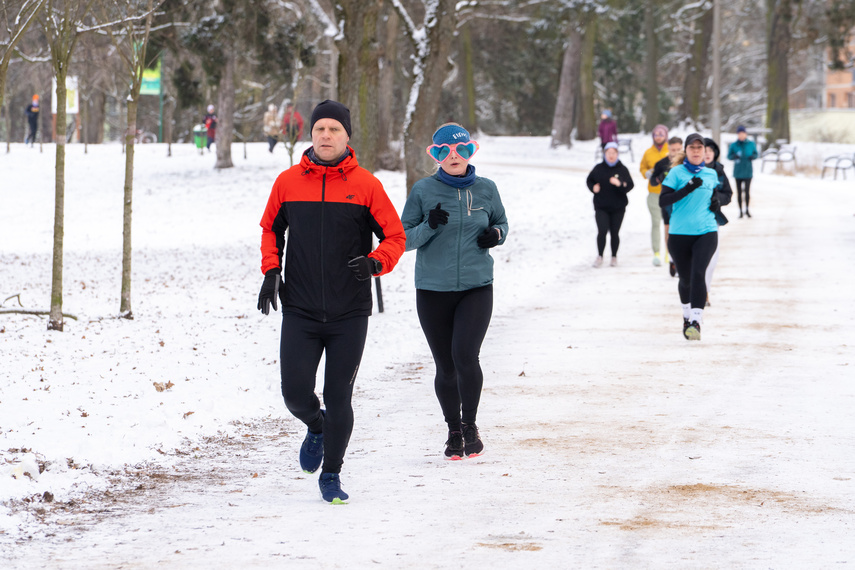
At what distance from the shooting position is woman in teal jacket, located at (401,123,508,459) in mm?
6152

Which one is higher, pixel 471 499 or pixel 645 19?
pixel 645 19


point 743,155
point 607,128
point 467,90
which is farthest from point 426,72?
point 467,90

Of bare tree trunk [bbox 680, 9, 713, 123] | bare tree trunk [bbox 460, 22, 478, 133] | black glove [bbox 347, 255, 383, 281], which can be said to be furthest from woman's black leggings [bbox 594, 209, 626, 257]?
bare tree trunk [bbox 460, 22, 478, 133]

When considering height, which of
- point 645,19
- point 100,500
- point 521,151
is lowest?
point 100,500

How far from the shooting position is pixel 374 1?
20.4 meters

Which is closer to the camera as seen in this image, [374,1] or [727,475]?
[727,475]

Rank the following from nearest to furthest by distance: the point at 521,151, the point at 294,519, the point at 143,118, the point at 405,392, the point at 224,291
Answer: the point at 294,519, the point at 405,392, the point at 224,291, the point at 521,151, the point at 143,118

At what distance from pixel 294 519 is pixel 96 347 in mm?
5335

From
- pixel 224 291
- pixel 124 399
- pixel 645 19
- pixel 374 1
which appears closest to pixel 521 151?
pixel 645 19

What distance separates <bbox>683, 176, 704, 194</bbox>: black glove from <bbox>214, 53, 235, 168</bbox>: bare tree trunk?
82.1 feet

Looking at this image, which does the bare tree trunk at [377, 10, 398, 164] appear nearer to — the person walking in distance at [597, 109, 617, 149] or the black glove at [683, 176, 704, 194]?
the person walking in distance at [597, 109, 617, 149]

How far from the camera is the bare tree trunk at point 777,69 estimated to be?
134ft

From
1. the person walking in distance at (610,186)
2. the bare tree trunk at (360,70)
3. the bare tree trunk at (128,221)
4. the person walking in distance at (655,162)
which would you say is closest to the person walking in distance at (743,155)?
the person walking in distance at (655,162)

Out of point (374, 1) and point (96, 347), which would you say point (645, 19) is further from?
point (96, 347)
